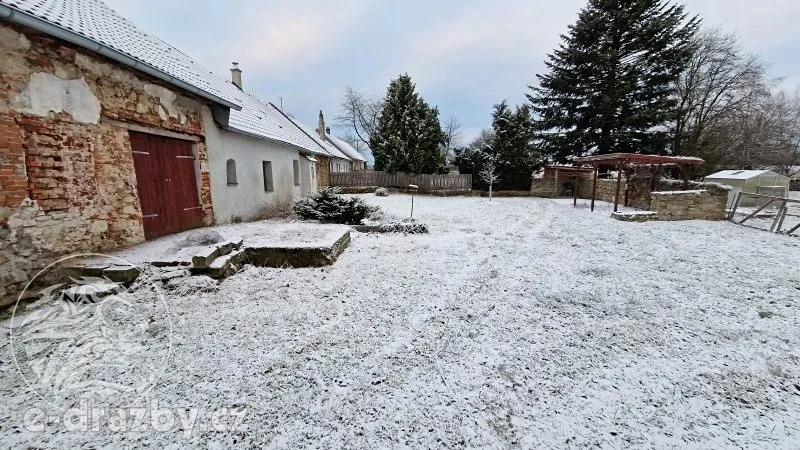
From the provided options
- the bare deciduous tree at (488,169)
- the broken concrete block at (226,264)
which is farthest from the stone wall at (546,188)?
the broken concrete block at (226,264)

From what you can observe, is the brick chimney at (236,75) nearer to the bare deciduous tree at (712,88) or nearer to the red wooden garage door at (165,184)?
the red wooden garage door at (165,184)

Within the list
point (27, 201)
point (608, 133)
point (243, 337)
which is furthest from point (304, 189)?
point (608, 133)

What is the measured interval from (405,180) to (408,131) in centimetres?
283

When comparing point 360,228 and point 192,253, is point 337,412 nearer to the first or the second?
point 192,253

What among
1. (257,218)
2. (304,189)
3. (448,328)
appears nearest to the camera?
(448,328)

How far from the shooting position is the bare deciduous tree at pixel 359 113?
118 ft

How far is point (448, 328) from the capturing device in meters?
3.04

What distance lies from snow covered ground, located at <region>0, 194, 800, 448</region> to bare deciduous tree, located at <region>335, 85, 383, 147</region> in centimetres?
3389

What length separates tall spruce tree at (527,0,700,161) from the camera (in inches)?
652

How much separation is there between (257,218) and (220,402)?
22.6ft

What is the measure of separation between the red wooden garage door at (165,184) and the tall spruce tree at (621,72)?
19438 millimetres

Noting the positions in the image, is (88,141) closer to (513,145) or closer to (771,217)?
(771,217)

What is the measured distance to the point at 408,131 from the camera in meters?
18.0

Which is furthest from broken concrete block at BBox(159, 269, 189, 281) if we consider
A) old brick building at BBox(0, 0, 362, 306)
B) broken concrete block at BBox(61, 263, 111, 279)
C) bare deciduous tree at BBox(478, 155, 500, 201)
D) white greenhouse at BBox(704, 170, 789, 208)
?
white greenhouse at BBox(704, 170, 789, 208)
